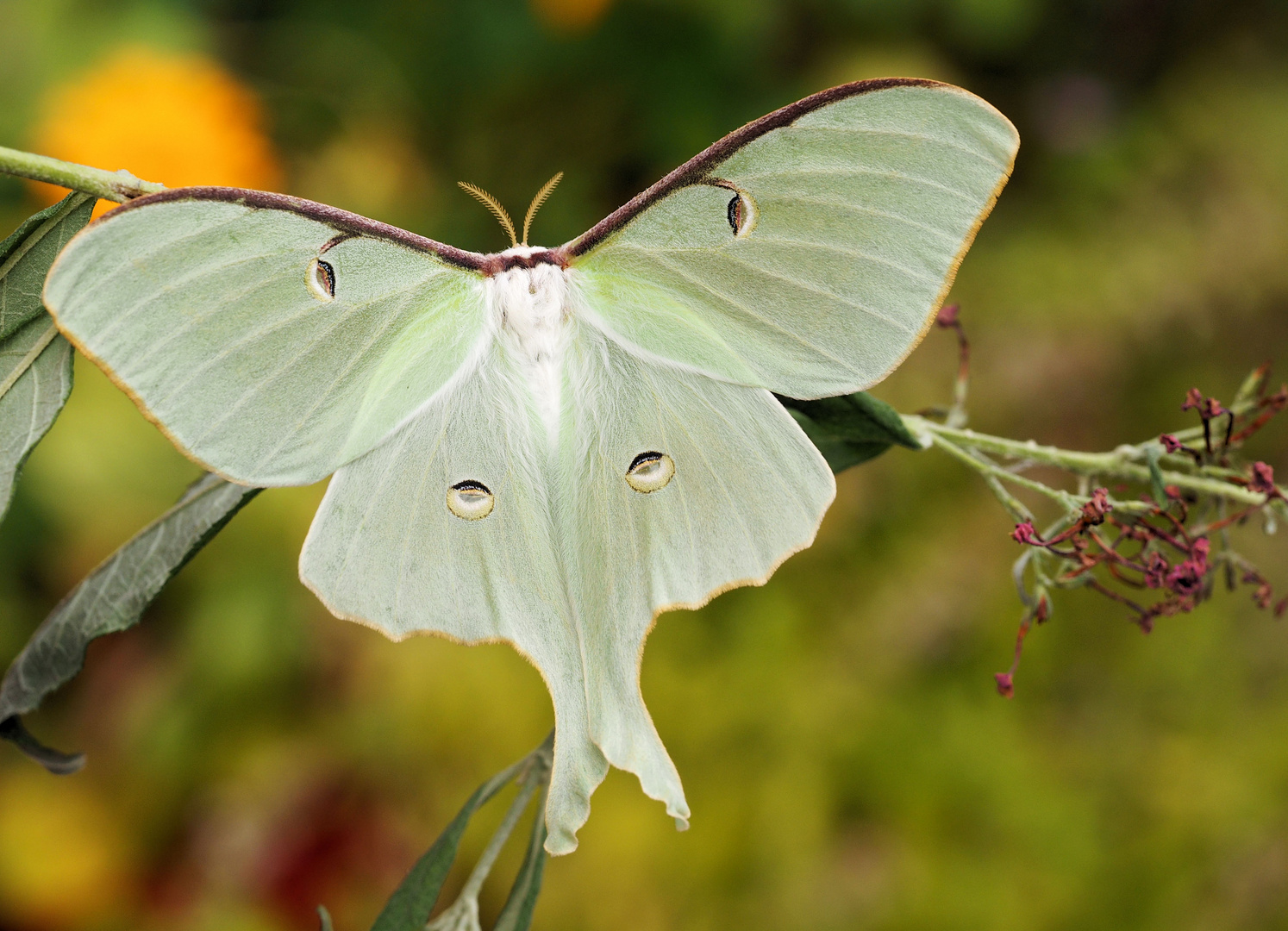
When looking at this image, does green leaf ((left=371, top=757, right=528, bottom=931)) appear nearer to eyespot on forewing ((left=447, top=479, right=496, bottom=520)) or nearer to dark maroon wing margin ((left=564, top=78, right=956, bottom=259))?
eyespot on forewing ((left=447, top=479, right=496, bottom=520))

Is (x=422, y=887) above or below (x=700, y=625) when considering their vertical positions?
above

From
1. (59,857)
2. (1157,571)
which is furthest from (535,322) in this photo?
(59,857)

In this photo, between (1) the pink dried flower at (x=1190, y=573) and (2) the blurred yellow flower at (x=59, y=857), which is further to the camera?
(2) the blurred yellow flower at (x=59, y=857)

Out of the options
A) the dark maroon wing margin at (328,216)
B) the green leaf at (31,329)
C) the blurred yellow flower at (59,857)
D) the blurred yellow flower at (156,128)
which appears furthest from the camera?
the blurred yellow flower at (59,857)

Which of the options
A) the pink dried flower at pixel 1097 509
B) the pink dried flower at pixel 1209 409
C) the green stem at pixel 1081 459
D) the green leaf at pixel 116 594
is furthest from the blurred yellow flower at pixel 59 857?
the pink dried flower at pixel 1209 409

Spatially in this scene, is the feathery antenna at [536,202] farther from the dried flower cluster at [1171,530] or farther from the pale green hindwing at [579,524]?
the dried flower cluster at [1171,530]

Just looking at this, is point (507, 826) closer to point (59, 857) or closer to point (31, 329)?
point (31, 329)
